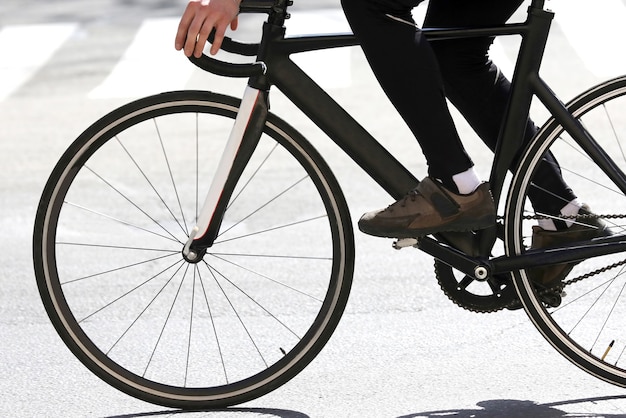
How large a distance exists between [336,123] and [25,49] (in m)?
8.24

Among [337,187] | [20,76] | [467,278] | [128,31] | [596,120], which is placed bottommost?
[467,278]

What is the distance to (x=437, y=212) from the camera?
4.05 metres

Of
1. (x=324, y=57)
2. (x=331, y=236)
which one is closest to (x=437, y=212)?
(x=331, y=236)

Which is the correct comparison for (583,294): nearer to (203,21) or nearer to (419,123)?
(419,123)

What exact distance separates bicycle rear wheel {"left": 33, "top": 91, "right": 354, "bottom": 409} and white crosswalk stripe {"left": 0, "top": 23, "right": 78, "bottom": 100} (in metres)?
2.26

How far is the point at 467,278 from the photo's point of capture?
4.25 meters

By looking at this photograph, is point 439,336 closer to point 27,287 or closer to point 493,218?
point 493,218

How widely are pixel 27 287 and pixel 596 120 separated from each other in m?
4.04

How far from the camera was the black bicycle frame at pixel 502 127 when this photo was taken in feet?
13.2

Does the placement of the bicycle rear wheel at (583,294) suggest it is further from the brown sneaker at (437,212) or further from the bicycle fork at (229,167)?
the bicycle fork at (229,167)

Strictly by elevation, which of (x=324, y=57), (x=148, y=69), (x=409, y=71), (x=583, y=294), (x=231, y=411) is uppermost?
(x=148, y=69)

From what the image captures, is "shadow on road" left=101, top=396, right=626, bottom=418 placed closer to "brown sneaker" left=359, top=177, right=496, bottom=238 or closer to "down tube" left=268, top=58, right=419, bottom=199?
"brown sneaker" left=359, top=177, right=496, bottom=238

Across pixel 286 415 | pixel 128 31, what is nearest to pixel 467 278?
pixel 286 415

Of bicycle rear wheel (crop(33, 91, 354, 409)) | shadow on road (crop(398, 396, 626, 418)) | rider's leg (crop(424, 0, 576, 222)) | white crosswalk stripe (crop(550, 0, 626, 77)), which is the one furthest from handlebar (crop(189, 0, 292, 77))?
white crosswalk stripe (crop(550, 0, 626, 77))
